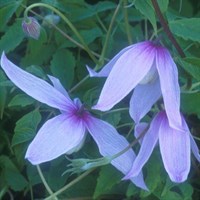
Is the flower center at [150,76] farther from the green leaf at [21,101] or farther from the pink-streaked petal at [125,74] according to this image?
the green leaf at [21,101]

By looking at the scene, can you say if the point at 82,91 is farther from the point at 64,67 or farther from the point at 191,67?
the point at 191,67

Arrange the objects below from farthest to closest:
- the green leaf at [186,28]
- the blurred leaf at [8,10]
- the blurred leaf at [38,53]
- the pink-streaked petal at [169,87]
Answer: the blurred leaf at [38,53], the blurred leaf at [8,10], the green leaf at [186,28], the pink-streaked petal at [169,87]

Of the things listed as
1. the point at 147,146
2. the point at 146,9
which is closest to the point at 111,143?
the point at 147,146

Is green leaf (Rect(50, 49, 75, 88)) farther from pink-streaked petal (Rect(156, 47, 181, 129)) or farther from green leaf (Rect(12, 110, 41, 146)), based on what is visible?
pink-streaked petal (Rect(156, 47, 181, 129))

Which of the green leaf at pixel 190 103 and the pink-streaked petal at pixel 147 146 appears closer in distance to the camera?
the pink-streaked petal at pixel 147 146

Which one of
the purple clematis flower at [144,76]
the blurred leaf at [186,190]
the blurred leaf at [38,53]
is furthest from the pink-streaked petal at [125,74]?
the blurred leaf at [38,53]

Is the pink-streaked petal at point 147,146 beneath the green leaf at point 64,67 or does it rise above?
above
